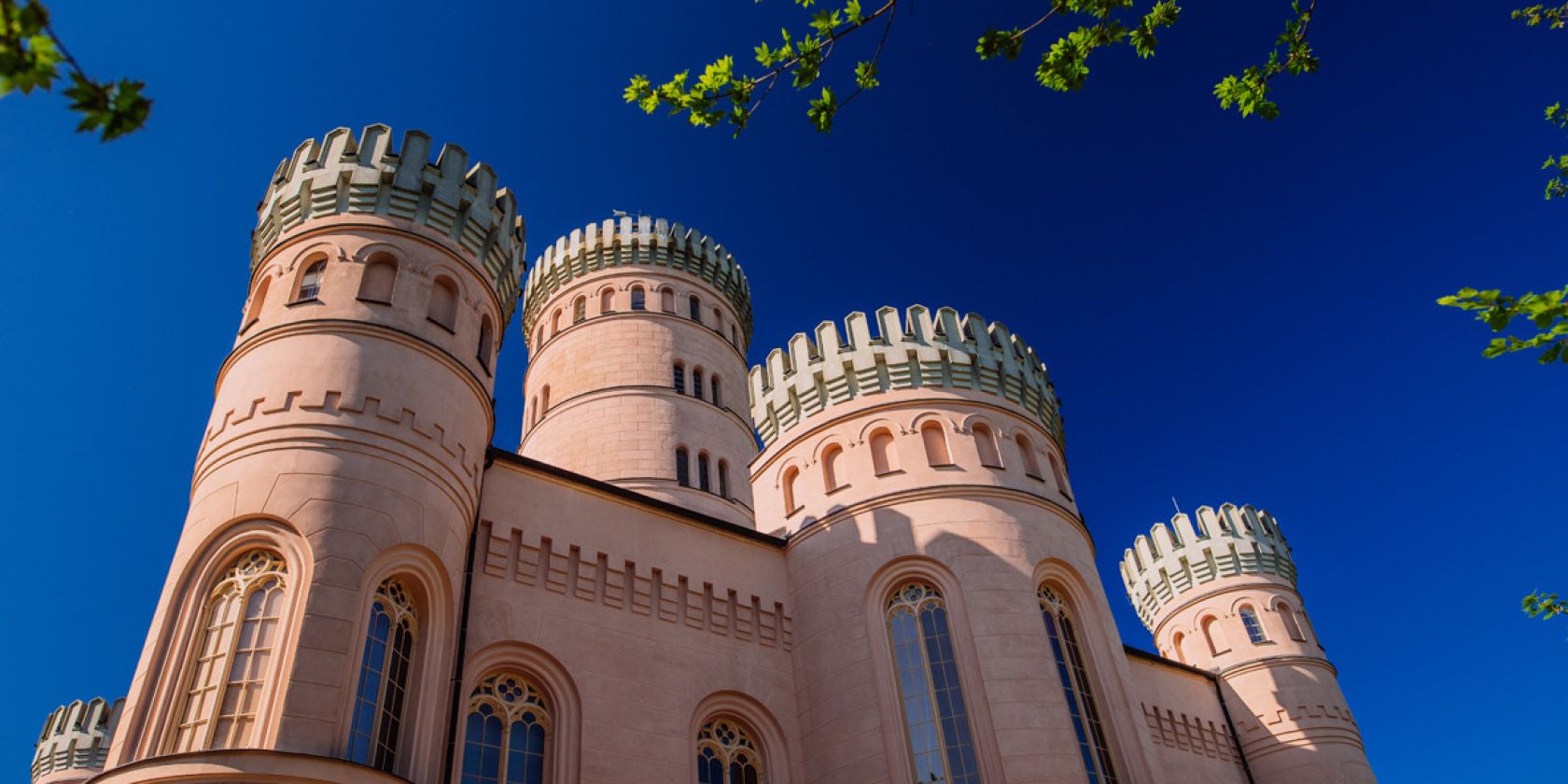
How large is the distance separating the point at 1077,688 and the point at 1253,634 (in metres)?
17.2

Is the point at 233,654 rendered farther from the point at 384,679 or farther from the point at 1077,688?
the point at 1077,688

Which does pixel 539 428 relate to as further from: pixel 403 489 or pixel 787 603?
pixel 403 489

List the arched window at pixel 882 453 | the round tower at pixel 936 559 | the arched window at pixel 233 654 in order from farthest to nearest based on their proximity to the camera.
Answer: the arched window at pixel 882 453 → the round tower at pixel 936 559 → the arched window at pixel 233 654

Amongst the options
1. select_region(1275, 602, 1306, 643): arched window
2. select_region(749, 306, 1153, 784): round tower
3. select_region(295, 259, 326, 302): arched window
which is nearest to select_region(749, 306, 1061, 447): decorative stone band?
select_region(749, 306, 1153, 784): round tower

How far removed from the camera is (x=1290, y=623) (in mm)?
35250

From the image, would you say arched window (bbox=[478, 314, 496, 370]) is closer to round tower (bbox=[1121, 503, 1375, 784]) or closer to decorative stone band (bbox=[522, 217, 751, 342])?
decorative stone band (bbox=[522, 217, 751, 342])

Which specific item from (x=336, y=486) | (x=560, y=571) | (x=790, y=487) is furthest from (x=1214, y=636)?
(x=336, y=486)

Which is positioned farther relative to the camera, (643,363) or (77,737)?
(643,363)

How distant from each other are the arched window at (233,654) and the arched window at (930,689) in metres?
11.8

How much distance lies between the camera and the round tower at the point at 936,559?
64.7 feet

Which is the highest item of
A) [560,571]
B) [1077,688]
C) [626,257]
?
[626,257]

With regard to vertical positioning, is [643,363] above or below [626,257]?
below

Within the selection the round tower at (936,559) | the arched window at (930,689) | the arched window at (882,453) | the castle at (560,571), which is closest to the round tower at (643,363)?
the round tower at (936,559)

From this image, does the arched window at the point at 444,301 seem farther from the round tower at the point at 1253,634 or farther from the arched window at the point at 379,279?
the round tower at the point at 1253,634
